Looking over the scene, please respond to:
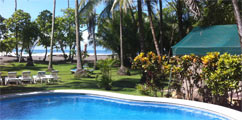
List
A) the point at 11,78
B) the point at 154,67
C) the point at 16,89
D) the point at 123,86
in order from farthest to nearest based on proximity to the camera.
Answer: the point at 123,86
the point at 11,78
the point at 16,89
the point at 154,67

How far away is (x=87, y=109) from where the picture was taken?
9.34 meters

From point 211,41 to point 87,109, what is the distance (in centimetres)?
704

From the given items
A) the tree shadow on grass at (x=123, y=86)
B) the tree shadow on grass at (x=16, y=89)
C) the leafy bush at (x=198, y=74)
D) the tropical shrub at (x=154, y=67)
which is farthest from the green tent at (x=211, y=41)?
the tree shadow on grass at (x=16, y=89)

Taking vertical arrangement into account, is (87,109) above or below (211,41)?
below

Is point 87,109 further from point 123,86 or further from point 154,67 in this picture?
point 123,86

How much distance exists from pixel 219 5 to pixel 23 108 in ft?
49.6

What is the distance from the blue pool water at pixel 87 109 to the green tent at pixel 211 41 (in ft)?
12.8

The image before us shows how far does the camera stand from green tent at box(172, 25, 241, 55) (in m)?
10.5

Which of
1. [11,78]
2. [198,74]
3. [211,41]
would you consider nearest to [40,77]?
[11,78]

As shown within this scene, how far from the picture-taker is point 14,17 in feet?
85.6

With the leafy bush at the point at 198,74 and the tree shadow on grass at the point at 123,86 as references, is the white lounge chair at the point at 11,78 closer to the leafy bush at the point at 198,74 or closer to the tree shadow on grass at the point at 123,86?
the tree shadow on grass at the point at 123,86

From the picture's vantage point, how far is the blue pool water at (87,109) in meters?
8.11

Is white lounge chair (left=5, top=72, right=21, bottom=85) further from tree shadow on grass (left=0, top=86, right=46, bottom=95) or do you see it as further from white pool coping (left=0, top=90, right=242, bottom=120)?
white pool coping (left=0, top=90, right=242, bottom=120)

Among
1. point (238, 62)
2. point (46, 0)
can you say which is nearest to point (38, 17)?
point (46, 0)
